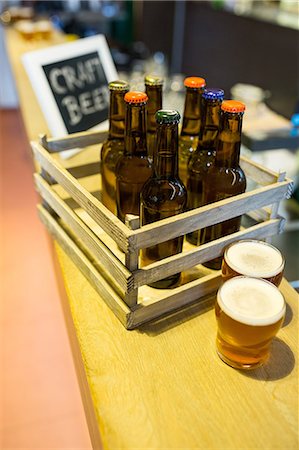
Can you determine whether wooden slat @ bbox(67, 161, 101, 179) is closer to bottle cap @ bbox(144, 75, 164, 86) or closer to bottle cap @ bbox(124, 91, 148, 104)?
bottle cap @ bbox(144, 75, 164, 86)

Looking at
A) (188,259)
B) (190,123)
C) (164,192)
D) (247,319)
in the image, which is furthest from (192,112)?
(247,319)

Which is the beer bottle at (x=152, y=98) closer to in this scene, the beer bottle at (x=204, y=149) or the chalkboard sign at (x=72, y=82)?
the beer bottle at (x=204, y=149)

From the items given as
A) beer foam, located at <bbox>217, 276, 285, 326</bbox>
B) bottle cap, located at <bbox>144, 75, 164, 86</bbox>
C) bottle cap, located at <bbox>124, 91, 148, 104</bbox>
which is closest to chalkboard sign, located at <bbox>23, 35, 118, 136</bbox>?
bottle cap, located at <bbox>144, 75, 164, 86</bbox>

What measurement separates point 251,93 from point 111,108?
166 centimetres

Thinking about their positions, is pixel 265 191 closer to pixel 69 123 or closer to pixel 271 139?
pixel 69 123

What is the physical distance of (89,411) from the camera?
712 mm

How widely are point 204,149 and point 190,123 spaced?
0.13 m

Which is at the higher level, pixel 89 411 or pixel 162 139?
pixel 162 139

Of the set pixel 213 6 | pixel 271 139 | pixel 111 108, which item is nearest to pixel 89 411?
pixel 111 108

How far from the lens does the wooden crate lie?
2.33 ft

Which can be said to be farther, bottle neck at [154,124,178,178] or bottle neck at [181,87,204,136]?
bottle neck at [181,87,204,136]

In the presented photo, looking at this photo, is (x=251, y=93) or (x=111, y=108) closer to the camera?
(x=111, y=108)

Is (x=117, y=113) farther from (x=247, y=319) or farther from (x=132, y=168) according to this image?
(x=247, y=319)

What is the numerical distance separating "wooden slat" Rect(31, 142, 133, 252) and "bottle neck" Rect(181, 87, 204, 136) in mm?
303
